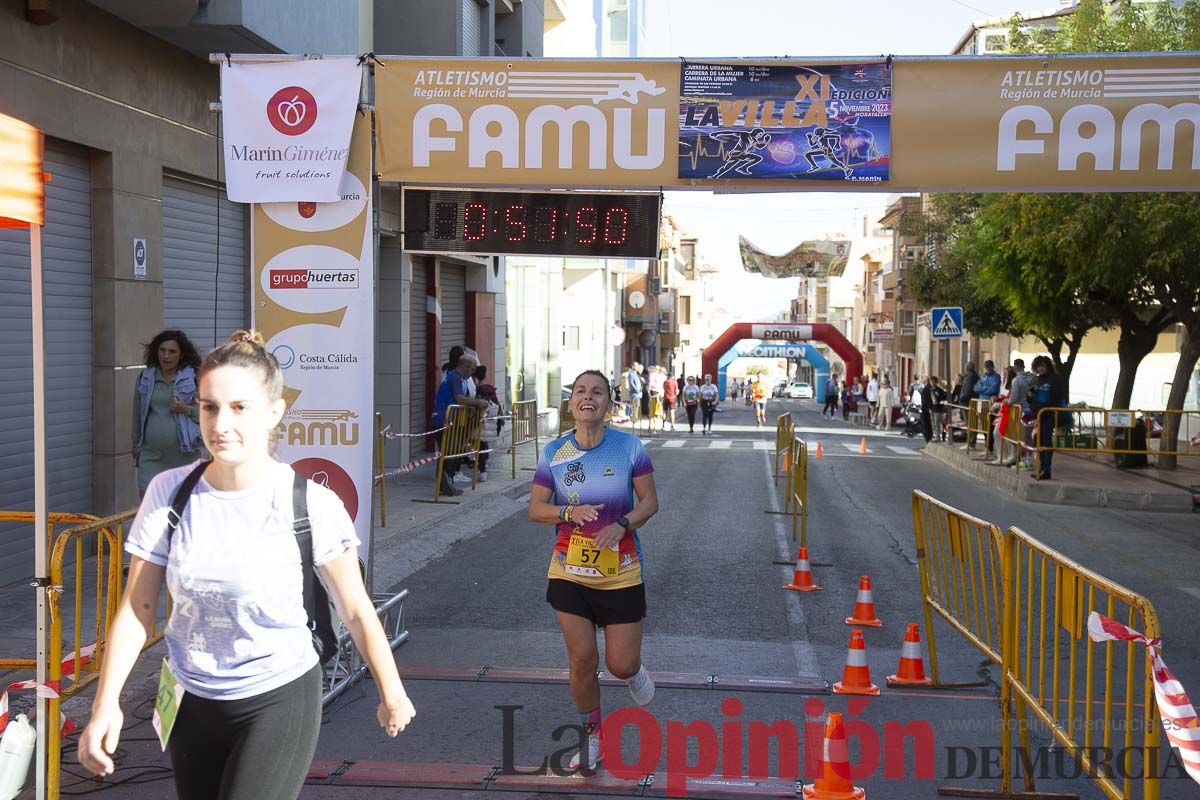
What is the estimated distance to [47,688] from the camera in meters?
4.80

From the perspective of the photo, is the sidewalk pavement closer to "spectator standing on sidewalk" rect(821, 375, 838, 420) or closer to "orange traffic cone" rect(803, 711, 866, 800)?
"orange traffic cone" rect(803, 711, 866, 800)

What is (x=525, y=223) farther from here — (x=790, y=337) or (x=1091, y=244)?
(x=790, y=337)

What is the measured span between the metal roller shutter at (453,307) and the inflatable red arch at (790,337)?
40.2m

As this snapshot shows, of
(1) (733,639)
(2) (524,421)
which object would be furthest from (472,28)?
(1) (733,639)

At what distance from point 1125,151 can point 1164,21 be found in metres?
15.7

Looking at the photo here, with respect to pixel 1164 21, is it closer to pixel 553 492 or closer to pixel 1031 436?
pixel 1031 436

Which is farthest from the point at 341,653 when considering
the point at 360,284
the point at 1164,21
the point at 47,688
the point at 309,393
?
the point at 1164,21

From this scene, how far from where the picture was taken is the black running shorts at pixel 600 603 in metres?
5.77

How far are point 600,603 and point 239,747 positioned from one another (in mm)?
2629

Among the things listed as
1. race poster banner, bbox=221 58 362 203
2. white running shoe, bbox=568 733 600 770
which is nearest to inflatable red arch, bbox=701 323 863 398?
race poster banner, bbox=221 58 362 203

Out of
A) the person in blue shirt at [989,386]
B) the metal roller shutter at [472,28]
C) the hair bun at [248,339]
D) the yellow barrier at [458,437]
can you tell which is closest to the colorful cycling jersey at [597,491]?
the hair bun at [248,339]

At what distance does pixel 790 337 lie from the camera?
2776 inches

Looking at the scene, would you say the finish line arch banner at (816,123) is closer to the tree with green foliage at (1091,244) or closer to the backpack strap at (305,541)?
the backpack strap at (305,541)

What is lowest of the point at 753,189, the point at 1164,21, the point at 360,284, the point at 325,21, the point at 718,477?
the point at 718,477
